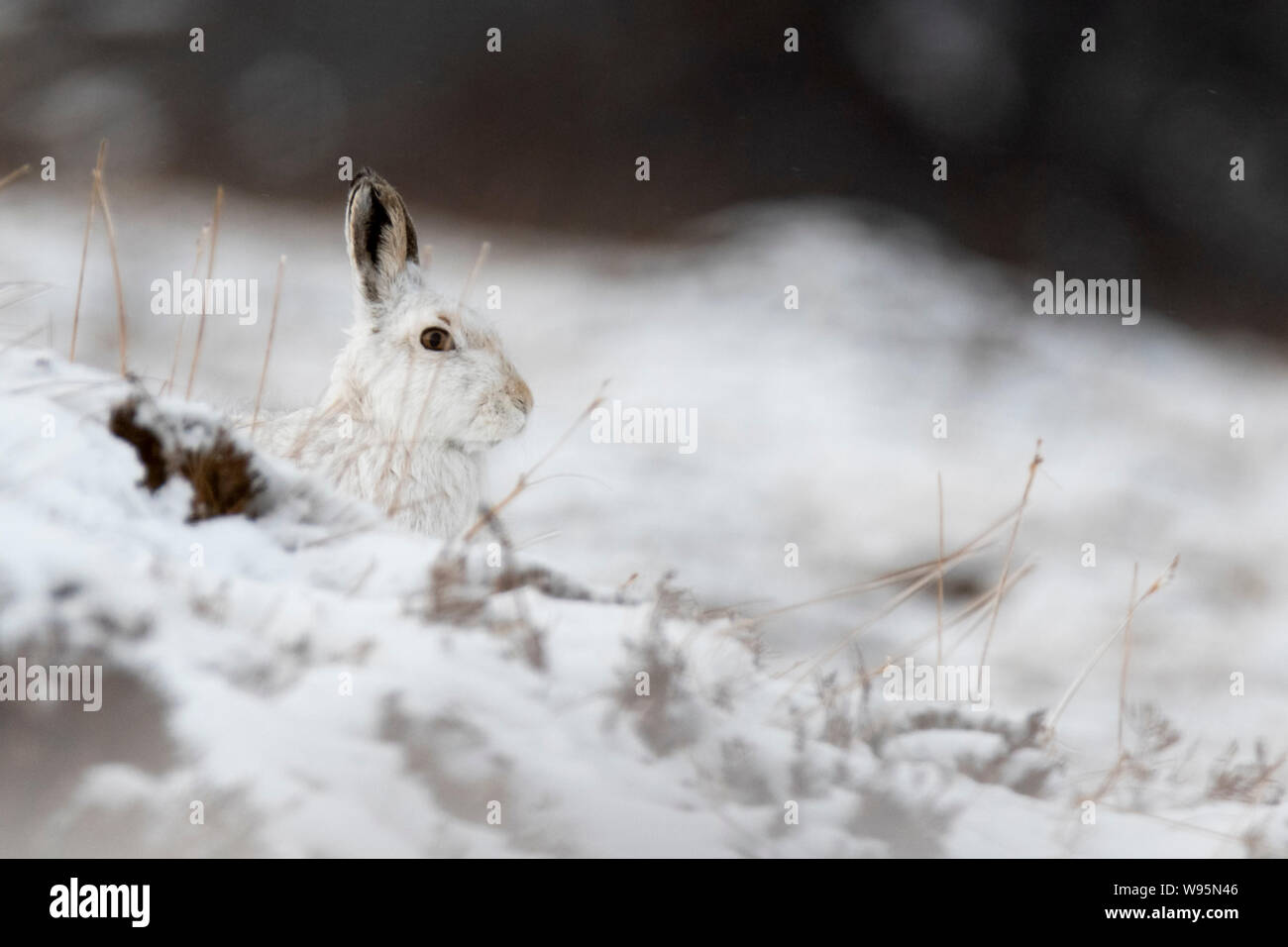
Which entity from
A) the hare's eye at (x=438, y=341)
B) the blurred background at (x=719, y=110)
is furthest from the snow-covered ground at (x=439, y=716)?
the blurred background at (x=719, y=110)

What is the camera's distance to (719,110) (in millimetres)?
4707

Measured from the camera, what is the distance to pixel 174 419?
136 centimetres

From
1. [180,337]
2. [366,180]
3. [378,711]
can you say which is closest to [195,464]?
[378,711]

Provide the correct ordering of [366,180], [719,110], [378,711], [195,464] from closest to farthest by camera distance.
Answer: [378,711]
[195,464]
[366,180]
[719,110]

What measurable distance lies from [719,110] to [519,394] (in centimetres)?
277

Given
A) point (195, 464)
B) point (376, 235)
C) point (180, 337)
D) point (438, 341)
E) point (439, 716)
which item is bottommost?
point (439, 716)

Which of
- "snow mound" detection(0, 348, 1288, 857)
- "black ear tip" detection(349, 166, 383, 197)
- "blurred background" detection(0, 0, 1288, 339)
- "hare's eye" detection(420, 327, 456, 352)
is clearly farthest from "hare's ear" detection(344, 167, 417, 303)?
"snow mound" detection(0, 348, 1288, 857)

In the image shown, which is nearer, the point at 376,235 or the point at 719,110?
the point at 376,235

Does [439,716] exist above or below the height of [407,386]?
below

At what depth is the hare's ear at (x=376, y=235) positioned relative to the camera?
2.33 metres

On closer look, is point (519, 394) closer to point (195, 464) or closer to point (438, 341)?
point (438, 341)

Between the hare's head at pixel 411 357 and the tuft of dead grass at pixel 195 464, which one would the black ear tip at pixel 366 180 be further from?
the tuft of dead grass at pixel 195 464

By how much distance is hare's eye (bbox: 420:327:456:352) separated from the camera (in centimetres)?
247

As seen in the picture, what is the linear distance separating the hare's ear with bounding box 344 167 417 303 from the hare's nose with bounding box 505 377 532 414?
40 cm
